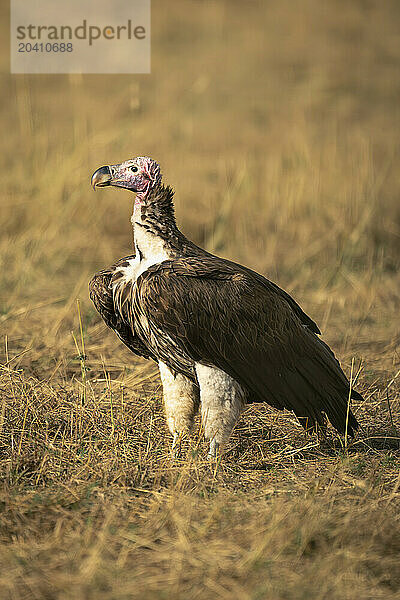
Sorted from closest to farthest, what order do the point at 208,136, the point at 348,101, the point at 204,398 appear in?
1. the point at 204,398
2. the point at 208,136
3. the point at 348,101

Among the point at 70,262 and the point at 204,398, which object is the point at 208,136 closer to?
the point at 70,262

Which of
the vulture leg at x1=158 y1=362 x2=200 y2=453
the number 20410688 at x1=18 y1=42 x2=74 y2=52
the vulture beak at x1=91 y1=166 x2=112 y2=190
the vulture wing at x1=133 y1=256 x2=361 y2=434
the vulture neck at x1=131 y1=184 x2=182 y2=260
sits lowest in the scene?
the vulture leg at x1=158 y1=362 x2=200 y2=453

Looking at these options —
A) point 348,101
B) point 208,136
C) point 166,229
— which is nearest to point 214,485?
point 166,229

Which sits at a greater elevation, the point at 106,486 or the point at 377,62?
the point at 377,62

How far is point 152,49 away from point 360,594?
10761 millimetres

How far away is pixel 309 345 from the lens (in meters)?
3.97

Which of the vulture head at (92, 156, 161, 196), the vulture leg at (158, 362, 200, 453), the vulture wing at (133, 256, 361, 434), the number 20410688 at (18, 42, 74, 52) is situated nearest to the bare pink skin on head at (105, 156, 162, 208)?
A: the vulture head at (92, 156, 161, 196)

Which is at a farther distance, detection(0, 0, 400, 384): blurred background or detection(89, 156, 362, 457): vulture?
detection(0, 0, 400, 384): blurred background

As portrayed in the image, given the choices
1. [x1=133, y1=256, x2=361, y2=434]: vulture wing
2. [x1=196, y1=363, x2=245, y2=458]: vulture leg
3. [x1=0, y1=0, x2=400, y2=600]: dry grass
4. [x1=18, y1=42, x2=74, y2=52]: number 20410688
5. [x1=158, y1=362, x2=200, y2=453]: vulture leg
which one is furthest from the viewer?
[x1=18, y1=42, x2=74, y2=52]: number 20410688

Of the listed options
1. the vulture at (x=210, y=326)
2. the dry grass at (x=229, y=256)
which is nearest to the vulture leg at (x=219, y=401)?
the vulture at (x=210, y=326)

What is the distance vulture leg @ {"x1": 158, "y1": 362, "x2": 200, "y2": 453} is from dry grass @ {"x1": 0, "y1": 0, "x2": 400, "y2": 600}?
0.10 m

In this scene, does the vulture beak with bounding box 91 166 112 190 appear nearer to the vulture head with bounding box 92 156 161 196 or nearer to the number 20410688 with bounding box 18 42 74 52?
the vulture head with bounding box 92 156 161 196

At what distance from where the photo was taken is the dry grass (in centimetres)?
305

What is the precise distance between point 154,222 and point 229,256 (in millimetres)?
3688
